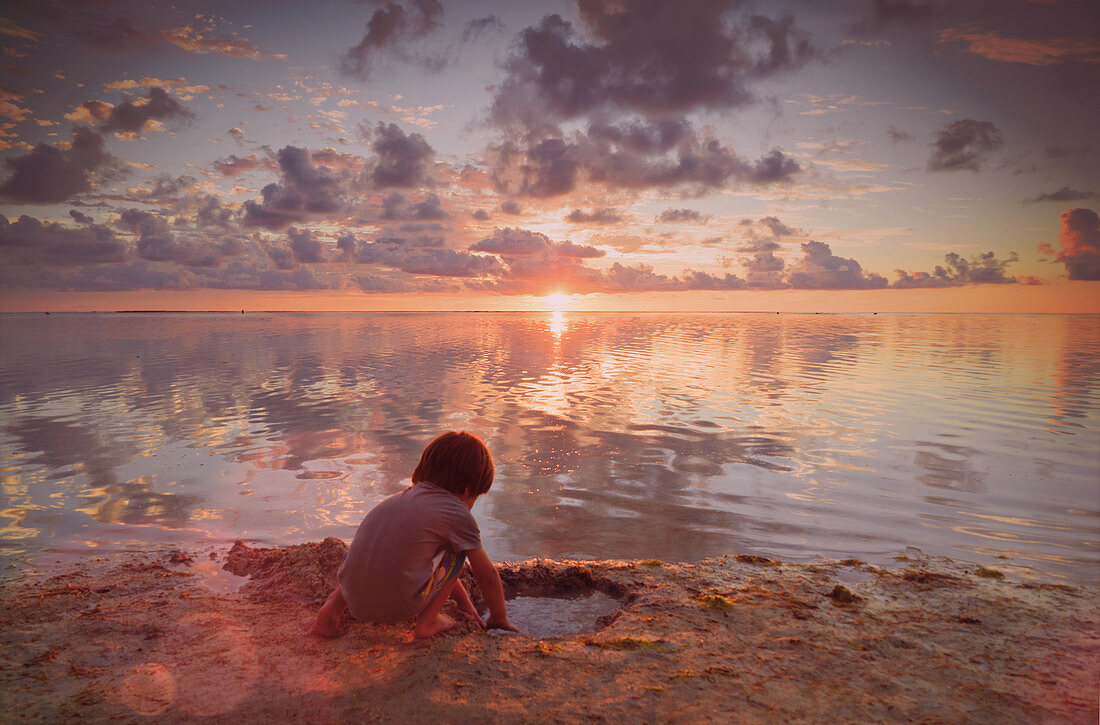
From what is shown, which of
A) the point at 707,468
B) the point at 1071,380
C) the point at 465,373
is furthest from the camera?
the point at 465,373

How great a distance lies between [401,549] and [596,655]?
4.79 feet

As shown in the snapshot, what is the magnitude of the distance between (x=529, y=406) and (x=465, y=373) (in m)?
6.81

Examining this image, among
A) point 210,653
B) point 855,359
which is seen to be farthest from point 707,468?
point 855,359

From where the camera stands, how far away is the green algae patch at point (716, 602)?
173 inches

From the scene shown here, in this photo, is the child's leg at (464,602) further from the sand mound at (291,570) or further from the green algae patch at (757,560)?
the green algae patch at (757,560)

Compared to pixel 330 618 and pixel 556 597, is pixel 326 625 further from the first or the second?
pixel 556 597

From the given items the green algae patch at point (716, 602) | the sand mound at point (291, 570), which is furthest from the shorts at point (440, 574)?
the green algae patch at point (716, 602)

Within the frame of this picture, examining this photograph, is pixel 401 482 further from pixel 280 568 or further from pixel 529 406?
pixel 529 406

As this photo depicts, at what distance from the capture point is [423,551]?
3.77m

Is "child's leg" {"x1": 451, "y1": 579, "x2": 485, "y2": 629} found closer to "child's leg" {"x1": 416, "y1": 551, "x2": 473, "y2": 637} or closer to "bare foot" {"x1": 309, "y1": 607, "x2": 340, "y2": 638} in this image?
"child's leg" {"x1": 416, "y1": 551, "x2": 473, "y2": 637}

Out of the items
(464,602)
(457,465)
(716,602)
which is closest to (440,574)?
(464,602)

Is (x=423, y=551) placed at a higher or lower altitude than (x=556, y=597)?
higher

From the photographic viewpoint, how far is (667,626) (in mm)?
4105

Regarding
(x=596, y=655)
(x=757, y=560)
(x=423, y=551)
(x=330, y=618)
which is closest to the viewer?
(x=596, y=655)
